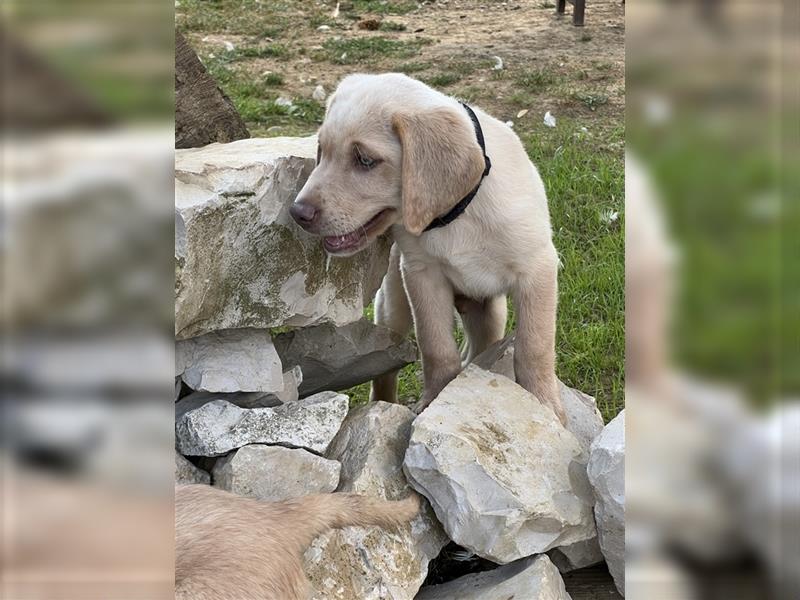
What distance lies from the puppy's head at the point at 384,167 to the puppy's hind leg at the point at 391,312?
30.9 inches

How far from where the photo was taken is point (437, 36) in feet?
32.0

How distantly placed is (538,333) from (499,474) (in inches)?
25.3

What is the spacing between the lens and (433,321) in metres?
3.03

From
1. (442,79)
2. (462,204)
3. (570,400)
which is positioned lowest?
(570,400)

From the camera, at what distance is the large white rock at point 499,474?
237 centimetres

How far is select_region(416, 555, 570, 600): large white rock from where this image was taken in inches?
91.7

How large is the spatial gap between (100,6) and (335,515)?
1794mm

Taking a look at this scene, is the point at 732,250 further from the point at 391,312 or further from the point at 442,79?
the point at 442,79

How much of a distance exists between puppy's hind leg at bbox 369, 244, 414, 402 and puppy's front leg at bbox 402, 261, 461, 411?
452 mm

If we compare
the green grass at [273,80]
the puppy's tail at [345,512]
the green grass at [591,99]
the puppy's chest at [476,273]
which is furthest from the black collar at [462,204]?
the green grass at [273,80]

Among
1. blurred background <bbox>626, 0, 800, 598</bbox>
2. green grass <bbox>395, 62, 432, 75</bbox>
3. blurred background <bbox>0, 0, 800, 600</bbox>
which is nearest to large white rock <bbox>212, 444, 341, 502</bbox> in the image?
blurred background <bbox>0, 0, 800, 600</bbox>

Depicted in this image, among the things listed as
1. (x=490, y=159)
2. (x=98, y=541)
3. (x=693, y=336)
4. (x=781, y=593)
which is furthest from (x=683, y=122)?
(x=490, y=159)

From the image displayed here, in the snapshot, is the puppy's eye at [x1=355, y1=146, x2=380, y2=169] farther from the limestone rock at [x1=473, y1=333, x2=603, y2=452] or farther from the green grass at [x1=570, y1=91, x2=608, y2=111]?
the green grass at [x1=570, y1=91, x2=608, y2=111]

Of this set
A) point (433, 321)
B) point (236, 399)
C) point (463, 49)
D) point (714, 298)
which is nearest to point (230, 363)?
point (236, 399)
